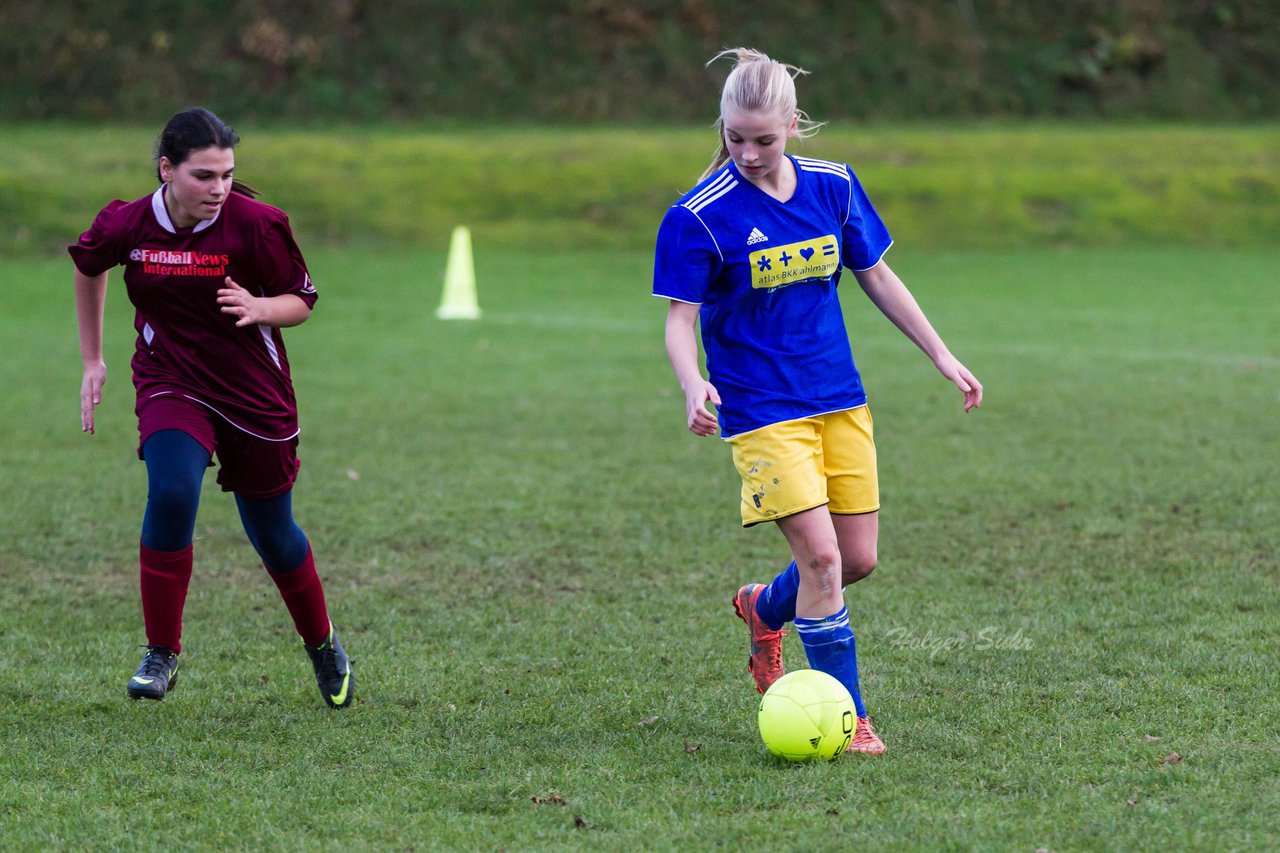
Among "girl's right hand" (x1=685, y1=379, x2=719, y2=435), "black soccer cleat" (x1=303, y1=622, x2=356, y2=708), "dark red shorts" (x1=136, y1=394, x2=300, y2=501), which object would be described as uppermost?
"girl's right hand" (x1=685, y1=379, x2=719, y2=435)

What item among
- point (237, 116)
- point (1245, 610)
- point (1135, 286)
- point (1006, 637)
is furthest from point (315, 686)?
point (237, 116)

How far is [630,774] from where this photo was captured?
13.9ft

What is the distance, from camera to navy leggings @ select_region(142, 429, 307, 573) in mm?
4668

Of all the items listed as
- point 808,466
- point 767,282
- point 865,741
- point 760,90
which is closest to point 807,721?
point 865,741

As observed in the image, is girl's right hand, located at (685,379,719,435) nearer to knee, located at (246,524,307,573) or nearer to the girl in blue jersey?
the girl in blue jersey

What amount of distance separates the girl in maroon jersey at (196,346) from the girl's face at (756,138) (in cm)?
148

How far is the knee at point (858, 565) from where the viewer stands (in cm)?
466

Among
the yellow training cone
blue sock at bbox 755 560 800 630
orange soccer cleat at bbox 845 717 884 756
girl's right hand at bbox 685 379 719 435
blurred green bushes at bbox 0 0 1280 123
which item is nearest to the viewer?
girl's right hand at bbox 685 379 719 435

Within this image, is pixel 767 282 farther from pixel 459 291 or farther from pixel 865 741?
pixel 459 291

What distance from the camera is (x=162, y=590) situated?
4863 millimetres

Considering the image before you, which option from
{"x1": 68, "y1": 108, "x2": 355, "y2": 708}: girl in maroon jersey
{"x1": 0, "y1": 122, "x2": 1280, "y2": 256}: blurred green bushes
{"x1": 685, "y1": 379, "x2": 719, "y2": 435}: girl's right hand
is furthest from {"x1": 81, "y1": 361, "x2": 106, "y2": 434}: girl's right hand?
{"x1": 0, "y1": 122, "x2": 1280, "y2": 256}: blurred green bushes

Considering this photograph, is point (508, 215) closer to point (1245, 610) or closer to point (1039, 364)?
point (1039, 364)

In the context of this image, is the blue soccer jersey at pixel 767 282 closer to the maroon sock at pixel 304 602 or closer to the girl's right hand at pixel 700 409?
the girl's right hand at pixel 700 409

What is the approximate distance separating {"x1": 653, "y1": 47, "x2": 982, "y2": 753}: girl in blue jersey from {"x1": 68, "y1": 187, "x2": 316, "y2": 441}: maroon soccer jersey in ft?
4.18
